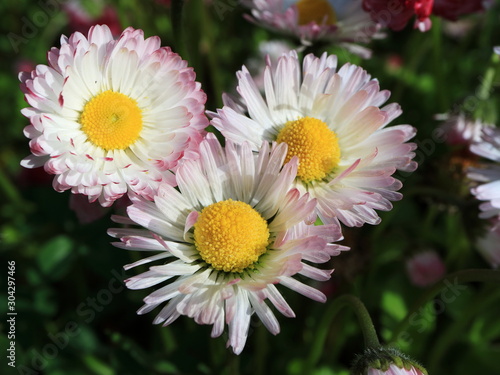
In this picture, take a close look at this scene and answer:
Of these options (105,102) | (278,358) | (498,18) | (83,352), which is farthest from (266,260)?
(498,18)

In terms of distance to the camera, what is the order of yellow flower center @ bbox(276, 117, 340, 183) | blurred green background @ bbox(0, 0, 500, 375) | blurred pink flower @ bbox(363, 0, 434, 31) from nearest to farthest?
yellow flower center @ bbox(276, 117, 340, 183), blurred pink flower @ bbox(363, 0, 434, 31), blurred green background @ bbox(0, 0, 500, 375)

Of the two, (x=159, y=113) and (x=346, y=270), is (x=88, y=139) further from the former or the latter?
(x=346, y=270)

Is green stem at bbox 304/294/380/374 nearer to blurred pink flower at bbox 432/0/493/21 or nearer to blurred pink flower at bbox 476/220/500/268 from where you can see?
blurred pink flower at bbox 476/220/500/268

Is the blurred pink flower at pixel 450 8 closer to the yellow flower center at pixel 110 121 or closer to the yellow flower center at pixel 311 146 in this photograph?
the yellow flower center at pixel 311 146

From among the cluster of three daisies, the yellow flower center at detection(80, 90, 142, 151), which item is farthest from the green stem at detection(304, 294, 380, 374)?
the yellow flower center at detection(80, 90, 142, 151)

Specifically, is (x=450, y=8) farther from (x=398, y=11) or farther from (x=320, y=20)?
(x=320, y=20)

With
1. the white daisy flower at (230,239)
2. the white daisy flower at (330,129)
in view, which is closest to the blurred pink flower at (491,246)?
the white daisy flower at (330,129)


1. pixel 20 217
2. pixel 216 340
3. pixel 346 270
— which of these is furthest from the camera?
pixel 20 217
